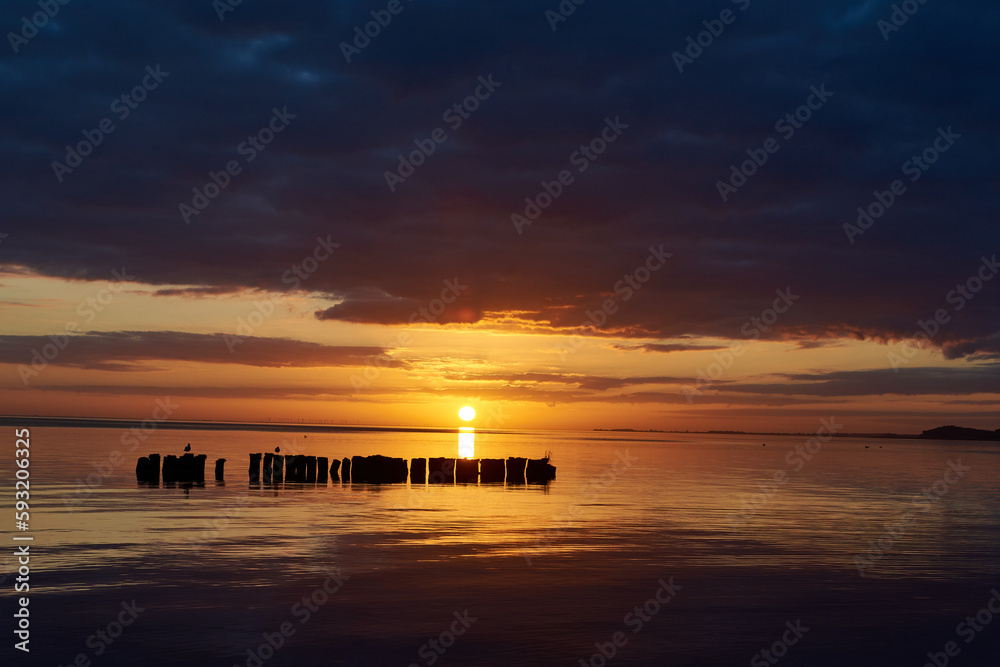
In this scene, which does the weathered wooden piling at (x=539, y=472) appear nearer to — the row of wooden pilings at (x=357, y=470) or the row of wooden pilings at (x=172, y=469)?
the row of wooden pilings at (x=357, y=470)

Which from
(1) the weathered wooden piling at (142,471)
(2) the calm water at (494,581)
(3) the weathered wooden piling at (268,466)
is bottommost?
(2) the calm water at (494,581)

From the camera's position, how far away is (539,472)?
5909 cm

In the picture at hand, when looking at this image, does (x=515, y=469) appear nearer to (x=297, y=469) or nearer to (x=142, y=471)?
(x=297, y=469)

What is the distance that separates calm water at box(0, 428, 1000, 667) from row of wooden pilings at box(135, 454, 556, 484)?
874 cm

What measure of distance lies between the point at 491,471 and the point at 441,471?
4134 mm

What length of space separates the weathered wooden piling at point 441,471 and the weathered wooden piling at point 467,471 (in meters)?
0.43

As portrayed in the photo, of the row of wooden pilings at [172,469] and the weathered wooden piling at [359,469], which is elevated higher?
the weathered wooden piling at [359,469]

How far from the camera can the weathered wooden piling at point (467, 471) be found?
56378 millimetres

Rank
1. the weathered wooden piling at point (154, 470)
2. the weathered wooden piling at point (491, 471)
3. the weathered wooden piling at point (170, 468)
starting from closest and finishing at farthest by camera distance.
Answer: the weathered wooden piling at point (154, 470)
the weathered wooden piling at point (170, 468)
the weathered wooden piling at point (491, 471)

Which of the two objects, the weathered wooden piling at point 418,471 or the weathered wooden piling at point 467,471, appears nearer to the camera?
the weathered wooden piling at point 418,471

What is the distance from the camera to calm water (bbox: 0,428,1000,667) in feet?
48.9

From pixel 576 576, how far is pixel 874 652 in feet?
24.8

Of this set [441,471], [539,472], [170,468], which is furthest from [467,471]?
[170,468]

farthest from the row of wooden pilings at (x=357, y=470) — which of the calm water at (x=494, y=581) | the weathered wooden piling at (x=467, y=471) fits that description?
the calm water at (x=494, y=581)
